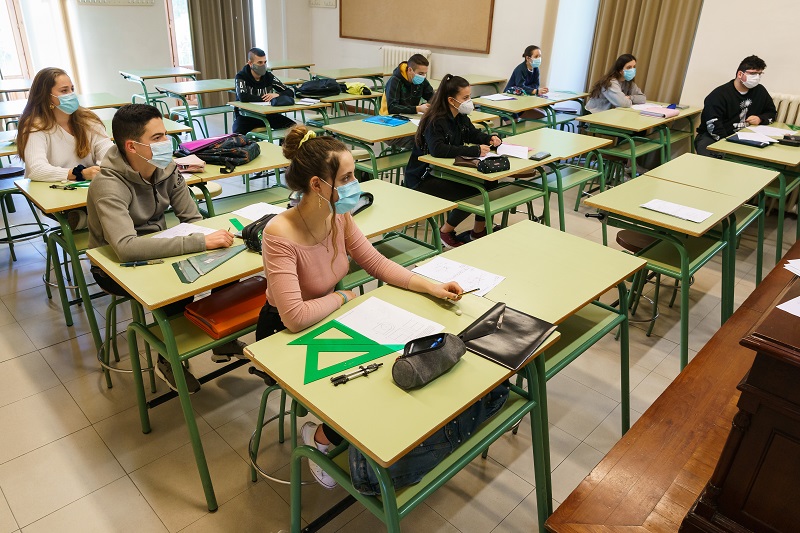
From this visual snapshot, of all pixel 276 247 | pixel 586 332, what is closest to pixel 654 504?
pixel 586 332

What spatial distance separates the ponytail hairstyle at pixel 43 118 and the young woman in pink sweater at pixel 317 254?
6.02ft

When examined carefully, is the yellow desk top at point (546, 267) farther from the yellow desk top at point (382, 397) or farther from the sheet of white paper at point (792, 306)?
the sheet of white paper at point (792, 306)

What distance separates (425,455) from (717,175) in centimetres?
287

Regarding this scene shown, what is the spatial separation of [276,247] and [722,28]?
5.35 metres

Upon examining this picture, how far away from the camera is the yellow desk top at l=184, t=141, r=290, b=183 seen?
2.93 metres

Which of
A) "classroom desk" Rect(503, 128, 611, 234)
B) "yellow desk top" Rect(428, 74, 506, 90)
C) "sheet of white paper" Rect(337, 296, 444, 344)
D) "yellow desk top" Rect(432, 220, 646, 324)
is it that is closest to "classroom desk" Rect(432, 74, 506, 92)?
"yellow desk top" Rect(428, 74, 506, 90)

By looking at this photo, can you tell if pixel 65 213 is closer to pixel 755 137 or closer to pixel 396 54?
pixel 755 137

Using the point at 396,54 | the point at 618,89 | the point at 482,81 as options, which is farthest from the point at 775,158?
the point at 396,54

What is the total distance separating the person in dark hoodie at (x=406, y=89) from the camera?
4.84m

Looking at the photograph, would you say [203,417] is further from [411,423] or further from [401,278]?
[411,423]

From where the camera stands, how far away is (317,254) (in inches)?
73.0

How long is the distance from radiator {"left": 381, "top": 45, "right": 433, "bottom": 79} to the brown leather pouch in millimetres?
5991

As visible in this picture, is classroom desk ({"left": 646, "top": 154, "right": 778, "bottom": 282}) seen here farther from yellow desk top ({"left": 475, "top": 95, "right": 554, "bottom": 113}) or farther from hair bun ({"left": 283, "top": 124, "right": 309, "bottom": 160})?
hair bun ({"left": 283, "top": 124, "right": 309, "bottom": 160})

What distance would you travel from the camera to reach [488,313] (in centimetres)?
170
